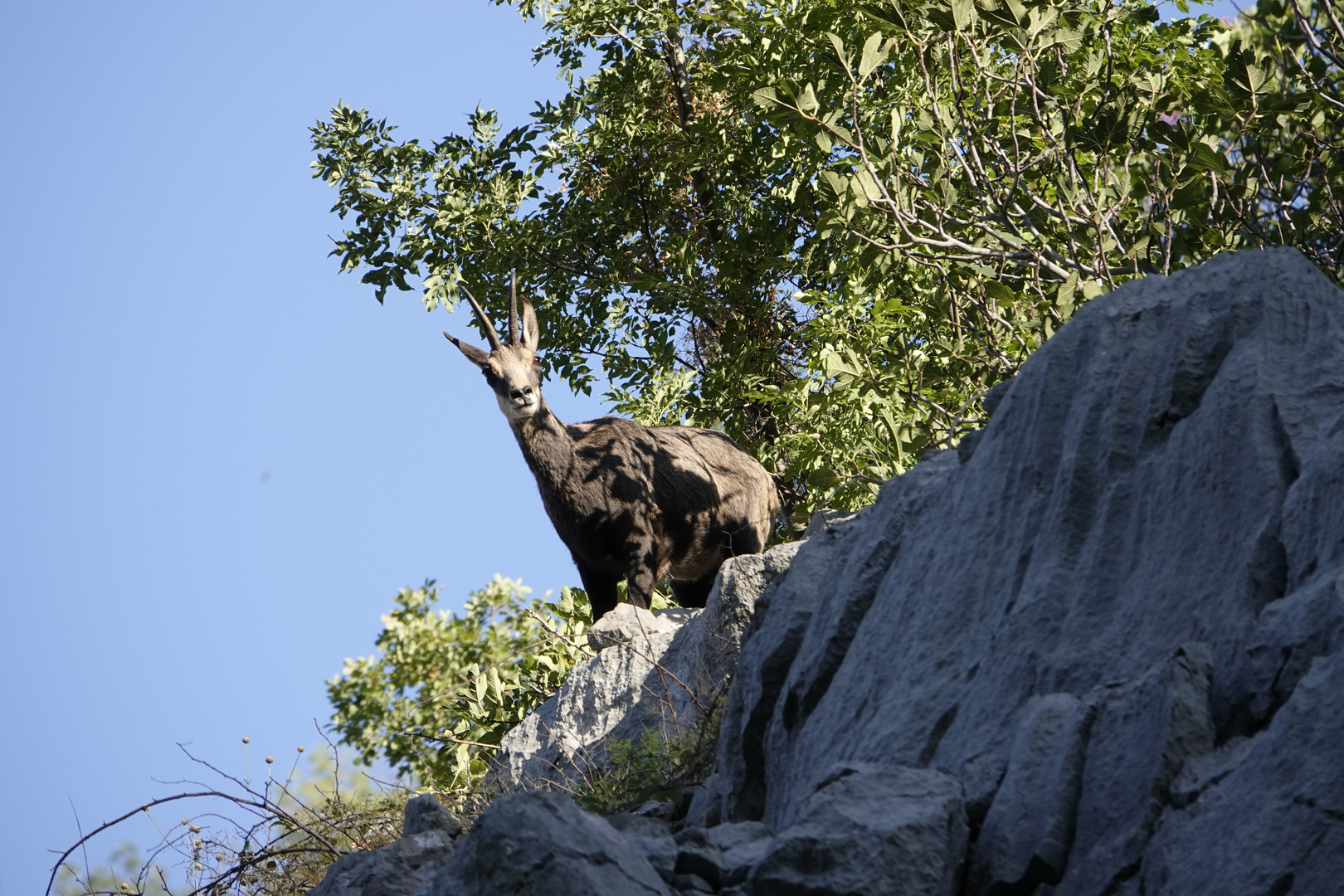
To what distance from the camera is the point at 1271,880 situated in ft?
8.39

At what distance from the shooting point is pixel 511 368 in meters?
10.6

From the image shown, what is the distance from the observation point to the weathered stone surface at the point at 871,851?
9.94ft

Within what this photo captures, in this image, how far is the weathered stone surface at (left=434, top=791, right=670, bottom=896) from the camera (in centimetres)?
292

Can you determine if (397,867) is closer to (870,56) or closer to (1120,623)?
(1120,623)

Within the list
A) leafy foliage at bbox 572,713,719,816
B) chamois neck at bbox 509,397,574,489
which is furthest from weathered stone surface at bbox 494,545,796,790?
chamois neck at bbox 509,397,574,489

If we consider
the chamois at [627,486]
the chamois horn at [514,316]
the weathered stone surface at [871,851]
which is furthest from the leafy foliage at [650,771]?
the chamois horn at [514,316]

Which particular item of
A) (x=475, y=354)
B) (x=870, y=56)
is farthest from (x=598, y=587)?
(x=870, y=56)

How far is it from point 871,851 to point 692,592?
29.2ft

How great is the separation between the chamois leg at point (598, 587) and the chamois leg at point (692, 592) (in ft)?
4.54

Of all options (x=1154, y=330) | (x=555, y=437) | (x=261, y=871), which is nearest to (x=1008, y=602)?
(x=1154, y=330)

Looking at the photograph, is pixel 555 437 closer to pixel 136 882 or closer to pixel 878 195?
pixel 878 195

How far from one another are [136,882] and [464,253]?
797 cm

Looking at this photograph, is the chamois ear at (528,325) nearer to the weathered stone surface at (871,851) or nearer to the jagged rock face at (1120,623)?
the jagged rock face at (1120,623)

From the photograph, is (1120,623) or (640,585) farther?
(640,585)
